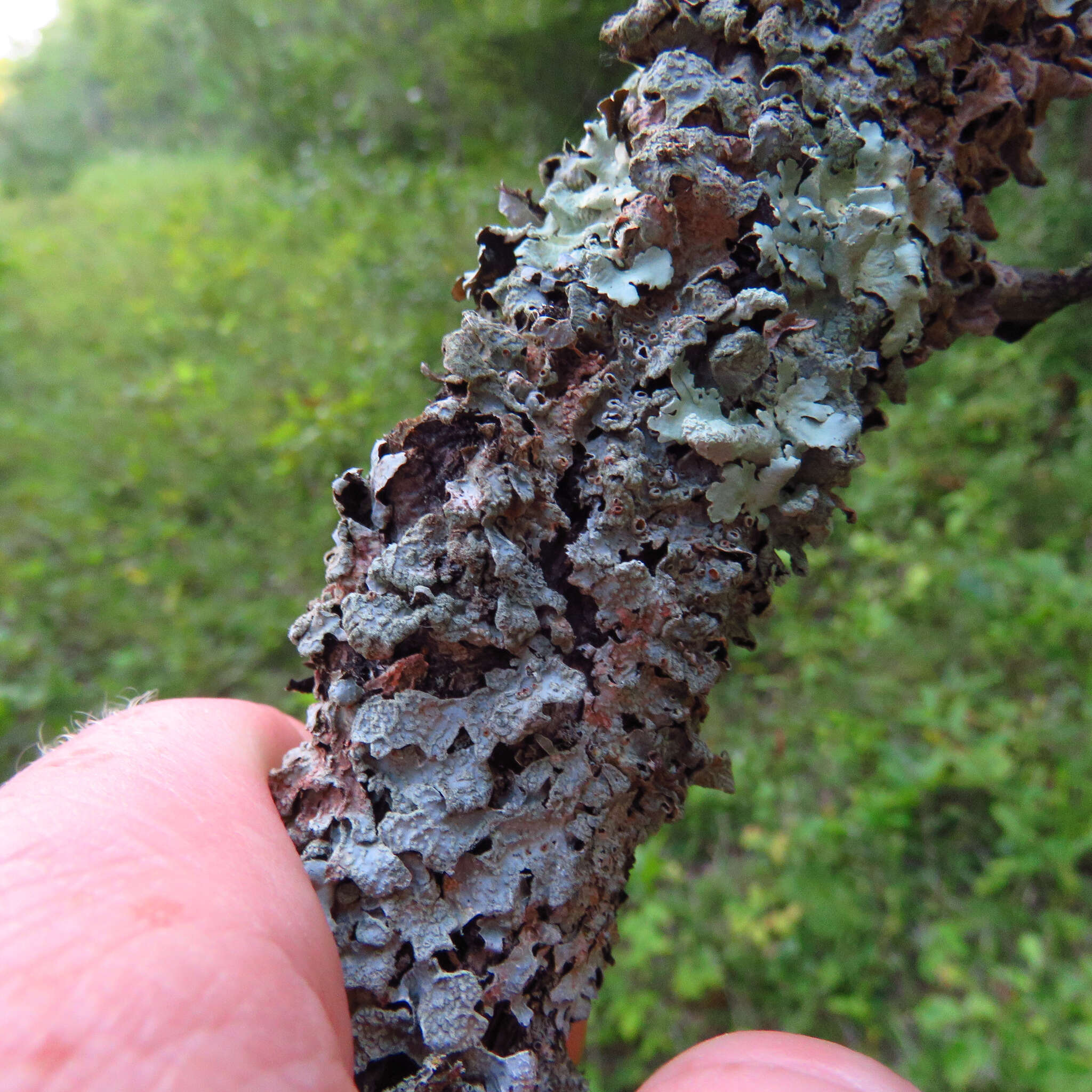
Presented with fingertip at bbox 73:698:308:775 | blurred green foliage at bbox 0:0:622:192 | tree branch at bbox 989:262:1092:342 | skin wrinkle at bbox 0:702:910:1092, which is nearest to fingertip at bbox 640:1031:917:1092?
skin wrinkle at bbox 0:702:910:1092

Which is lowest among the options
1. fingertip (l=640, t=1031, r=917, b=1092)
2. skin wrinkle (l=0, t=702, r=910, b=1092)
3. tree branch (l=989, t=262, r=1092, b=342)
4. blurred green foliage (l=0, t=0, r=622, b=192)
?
fingertip (l=640, t=1031, r=917, b=1092)

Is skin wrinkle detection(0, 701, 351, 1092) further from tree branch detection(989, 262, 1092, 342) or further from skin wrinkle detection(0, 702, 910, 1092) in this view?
tree branch detection(989, 262, 1092, 342)

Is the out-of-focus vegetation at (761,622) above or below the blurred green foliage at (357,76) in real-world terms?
below

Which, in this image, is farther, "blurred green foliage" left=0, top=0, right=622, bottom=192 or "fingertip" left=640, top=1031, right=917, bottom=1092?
"blurred green foliage" left=0, top=0, right=622, bottom=192

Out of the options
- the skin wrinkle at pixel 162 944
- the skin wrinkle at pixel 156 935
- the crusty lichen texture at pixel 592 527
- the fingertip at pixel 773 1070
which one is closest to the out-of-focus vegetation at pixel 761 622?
the fingertip at pixel 773 1070

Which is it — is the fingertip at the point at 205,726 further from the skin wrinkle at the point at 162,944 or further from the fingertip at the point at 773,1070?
the fingertip at the point at 773,1070

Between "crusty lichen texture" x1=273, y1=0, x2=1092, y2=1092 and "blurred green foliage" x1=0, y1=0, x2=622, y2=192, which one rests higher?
"blurred green foliage" x1=0, y1=0, x2=622, y2=192

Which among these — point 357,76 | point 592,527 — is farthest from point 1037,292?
point 357,76

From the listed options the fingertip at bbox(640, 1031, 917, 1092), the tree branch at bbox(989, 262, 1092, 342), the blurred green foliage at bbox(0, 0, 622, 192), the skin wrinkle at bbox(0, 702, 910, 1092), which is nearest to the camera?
the skin wrinkle at bbox(0, 702, 910, 1092)
